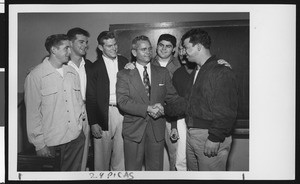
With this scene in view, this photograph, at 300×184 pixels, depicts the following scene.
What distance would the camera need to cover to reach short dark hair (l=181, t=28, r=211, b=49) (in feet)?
9.98

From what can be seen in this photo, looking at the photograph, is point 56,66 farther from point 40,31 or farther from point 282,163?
point 282,163

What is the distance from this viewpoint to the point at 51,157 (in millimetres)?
3033

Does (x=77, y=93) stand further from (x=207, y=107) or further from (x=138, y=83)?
(x=207, y=107)

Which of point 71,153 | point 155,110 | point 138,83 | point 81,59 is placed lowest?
point 71,153

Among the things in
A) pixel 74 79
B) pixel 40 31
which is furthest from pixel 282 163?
pixel 40 31

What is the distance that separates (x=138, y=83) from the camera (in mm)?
3051

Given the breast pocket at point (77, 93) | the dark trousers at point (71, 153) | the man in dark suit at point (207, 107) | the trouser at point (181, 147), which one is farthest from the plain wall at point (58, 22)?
the trouser at point (181, 147)

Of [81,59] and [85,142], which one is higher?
[81,59]

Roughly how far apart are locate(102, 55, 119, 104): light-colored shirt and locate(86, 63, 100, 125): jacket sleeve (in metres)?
0.07

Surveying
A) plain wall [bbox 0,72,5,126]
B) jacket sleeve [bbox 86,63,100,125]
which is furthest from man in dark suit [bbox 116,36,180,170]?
plain wall [bbox 0,72,5,126]

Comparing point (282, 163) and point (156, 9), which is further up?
point (156, 9)

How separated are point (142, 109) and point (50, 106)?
0.50 m

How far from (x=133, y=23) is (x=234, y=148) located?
0.87 meters

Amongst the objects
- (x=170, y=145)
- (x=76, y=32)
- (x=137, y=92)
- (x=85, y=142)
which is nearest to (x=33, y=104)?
(x=85, y=142)
